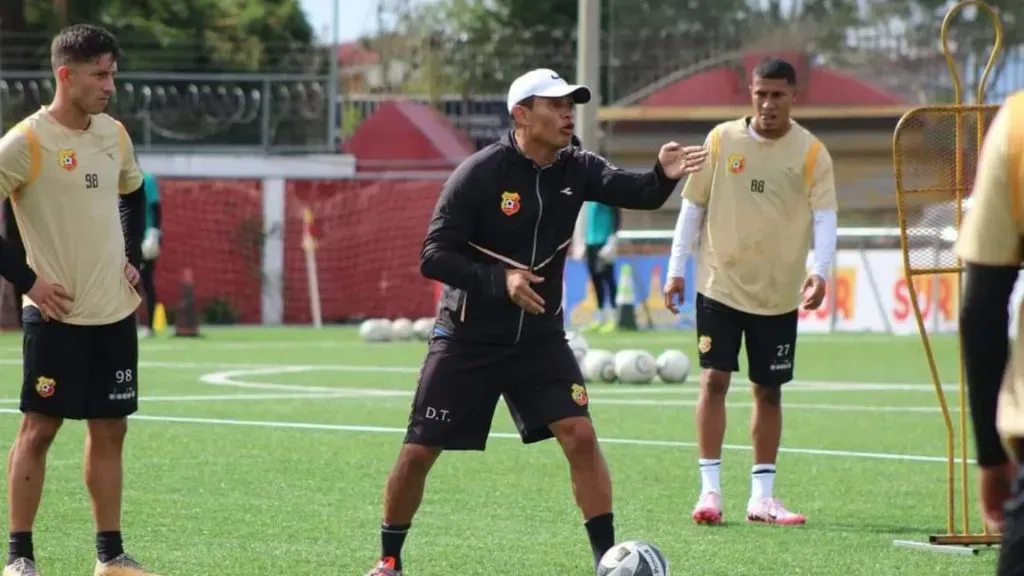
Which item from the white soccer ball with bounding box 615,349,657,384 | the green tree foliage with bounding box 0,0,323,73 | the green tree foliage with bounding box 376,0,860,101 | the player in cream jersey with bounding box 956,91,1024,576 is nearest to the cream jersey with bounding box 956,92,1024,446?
the player in cream jersey with bounding box 956,91,1024,576

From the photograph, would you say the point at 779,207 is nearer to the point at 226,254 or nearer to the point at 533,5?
the point at 226,254

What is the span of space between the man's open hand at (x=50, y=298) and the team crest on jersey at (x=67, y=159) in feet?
1.48

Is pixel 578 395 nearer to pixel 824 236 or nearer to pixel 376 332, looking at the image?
pixel 824 236

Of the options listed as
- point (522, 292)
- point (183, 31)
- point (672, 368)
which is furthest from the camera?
point (183, 31)

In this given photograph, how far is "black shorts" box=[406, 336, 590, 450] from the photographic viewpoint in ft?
25.1

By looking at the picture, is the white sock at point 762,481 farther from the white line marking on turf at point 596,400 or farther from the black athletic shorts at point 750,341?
the white line marking on turf at point 596,400

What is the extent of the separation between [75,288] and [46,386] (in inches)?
15.0

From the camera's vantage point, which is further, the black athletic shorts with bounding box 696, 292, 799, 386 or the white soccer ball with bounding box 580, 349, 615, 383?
the white soccer ball with bounding box 580, 349, 615, 383

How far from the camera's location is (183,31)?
1746 inches

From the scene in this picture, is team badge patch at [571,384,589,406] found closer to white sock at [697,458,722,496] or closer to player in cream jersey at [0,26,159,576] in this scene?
player in cream jersey at [0,26,159,576]

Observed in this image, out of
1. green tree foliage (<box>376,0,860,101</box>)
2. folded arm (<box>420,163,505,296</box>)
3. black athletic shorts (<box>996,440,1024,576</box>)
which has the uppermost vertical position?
green tree foliage (<box>376,0,860,101</box>)

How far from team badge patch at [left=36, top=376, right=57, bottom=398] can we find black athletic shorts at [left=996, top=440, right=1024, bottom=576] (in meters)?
4.26

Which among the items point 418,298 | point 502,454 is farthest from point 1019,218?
point 418,298

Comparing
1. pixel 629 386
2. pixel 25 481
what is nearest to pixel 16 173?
pixel 25 481
